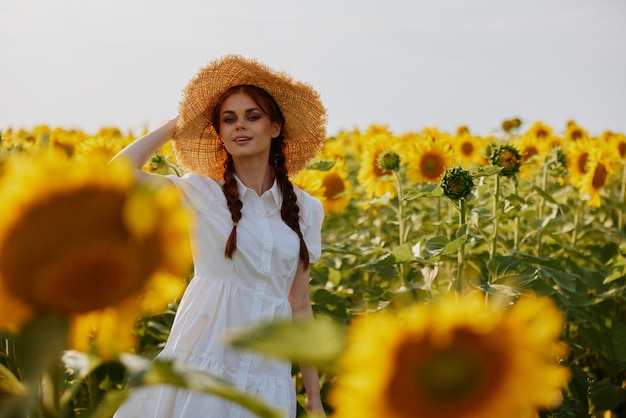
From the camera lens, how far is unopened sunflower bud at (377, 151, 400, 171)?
3.92 m

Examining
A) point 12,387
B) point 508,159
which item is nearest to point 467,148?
point 508,159

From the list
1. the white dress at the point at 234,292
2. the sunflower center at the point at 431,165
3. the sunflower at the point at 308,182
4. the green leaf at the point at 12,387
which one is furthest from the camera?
the sunflower center at the point at 431,165

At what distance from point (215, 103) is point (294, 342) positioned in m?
2.31

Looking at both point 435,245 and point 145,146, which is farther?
point 435,245

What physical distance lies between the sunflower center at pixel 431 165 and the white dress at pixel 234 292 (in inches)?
64.9

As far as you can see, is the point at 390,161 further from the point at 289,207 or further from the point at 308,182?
the point at 289,207

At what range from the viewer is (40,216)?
1.91 ft

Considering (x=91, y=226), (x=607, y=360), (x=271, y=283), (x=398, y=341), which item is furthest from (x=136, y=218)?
(x=607, y=360)

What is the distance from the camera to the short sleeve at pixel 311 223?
271cm

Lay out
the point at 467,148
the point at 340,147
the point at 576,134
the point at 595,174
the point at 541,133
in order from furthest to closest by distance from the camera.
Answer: the point at 340,147, the point at 576,134, the point at 541,133, the point at 467,148, the point at 595,174

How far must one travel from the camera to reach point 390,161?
392cm

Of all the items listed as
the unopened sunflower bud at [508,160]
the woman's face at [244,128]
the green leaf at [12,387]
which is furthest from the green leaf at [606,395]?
the green leaf at [12,387]

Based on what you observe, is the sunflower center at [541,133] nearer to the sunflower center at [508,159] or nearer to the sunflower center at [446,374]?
the sunflower center at [508,159]

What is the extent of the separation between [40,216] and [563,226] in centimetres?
426
